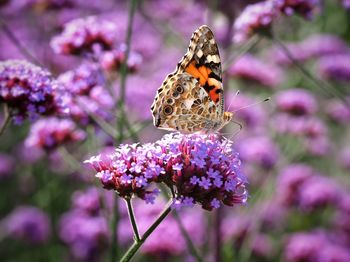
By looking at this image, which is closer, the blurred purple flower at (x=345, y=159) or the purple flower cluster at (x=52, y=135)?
the purple flower cluster at (x=52, y=135)

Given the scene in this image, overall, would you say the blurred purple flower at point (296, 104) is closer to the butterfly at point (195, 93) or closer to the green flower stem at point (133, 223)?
the butterfly at point (195, 93)

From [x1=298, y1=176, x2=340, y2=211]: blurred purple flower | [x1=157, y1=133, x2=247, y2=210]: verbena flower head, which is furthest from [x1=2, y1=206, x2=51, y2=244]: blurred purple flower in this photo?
[x1=157, y1=133, x2=247, y2=210]: verbena flower head

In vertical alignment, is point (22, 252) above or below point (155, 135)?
below

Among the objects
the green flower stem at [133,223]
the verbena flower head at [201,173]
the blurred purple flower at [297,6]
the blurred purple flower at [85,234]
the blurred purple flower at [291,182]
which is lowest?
the green flower stem at [133,223]

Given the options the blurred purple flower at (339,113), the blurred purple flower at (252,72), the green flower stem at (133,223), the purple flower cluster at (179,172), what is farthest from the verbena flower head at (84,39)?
the blurred purple flower at (339,113)

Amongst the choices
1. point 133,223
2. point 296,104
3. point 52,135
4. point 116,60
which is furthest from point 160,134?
point 133,223

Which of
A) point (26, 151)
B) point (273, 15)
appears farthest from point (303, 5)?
point (26, 151)

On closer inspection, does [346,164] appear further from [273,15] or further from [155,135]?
[273,15]
